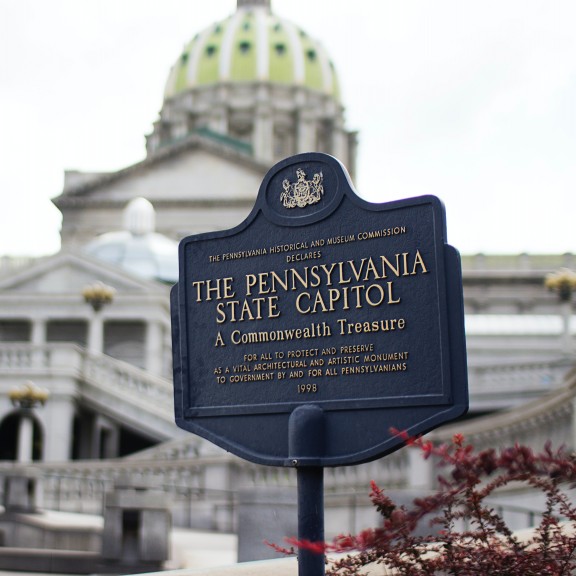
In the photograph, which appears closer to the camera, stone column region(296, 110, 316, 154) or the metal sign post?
the metal sign post

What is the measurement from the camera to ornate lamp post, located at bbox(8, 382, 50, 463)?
29.8 meters

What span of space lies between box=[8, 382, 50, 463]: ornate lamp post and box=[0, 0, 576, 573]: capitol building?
71 millimetres

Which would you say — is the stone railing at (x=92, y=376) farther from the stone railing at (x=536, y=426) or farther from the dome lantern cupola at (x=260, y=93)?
the dome lantern cupola at (x=260, y=93)

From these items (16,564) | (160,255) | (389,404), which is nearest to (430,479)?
(16,564)

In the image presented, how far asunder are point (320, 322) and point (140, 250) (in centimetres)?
4943

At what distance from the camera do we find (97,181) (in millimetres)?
78562

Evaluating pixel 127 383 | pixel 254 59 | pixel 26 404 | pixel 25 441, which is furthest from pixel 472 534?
pixel 254 59

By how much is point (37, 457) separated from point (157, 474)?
42.0 ft

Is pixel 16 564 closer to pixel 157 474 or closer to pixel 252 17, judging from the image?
pixel 157 474

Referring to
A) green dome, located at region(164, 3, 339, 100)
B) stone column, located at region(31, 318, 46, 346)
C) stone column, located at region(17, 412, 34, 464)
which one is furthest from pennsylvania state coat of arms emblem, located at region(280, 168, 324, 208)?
green dome, located at region(164, 3, 339, 100)

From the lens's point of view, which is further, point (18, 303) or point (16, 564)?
point (18, 303)

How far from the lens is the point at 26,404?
30172 millimetres

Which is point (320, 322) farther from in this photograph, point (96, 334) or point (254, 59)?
point (254, 59)

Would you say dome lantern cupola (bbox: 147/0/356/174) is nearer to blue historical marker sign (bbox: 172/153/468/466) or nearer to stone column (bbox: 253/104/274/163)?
stone column (bbox: 253/104/274/163)
